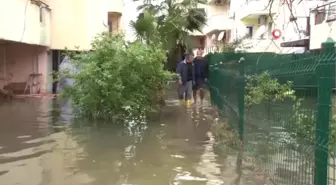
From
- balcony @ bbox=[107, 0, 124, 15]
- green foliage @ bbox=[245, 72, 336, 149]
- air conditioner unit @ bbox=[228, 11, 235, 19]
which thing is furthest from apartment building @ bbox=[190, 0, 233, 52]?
green foliage @ bbox=[245, 72, 336, 149]

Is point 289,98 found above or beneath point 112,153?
above

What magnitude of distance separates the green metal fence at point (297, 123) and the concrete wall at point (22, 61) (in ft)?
48.5

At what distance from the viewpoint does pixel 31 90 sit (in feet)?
68.0

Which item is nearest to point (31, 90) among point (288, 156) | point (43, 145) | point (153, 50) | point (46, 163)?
point (153, 50)

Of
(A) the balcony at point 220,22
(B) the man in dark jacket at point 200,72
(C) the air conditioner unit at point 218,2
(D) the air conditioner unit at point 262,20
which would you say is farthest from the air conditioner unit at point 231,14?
(B) the man in dark jacket at point 200,72

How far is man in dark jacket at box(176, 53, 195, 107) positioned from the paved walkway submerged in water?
2.42 metres

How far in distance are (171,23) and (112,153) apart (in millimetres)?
10387

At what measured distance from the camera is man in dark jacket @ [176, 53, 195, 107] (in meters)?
14.7

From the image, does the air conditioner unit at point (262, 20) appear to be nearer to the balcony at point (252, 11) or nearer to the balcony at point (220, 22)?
the balcony at point (252, 11)

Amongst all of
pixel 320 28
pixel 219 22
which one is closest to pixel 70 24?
pixel 320 28

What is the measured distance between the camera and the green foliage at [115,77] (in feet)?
36.2

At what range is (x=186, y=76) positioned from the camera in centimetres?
1478

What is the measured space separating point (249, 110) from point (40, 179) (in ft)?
10.7

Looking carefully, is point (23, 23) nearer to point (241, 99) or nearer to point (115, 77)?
point (115, 77)
